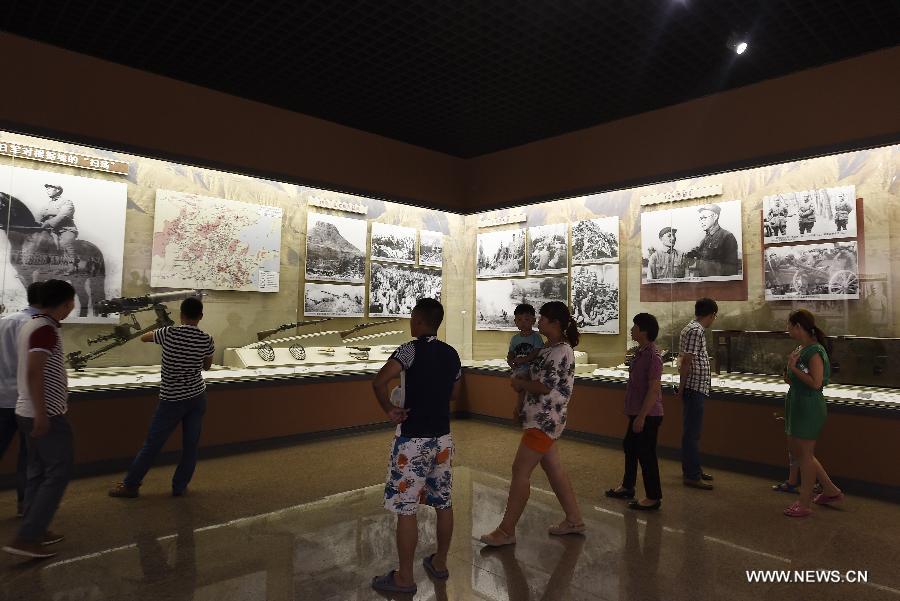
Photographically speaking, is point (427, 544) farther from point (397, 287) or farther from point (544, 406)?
point (397, 287)

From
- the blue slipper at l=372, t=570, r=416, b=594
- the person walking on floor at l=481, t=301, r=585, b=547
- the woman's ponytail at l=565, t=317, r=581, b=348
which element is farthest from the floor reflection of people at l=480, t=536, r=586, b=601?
the woman's ponytail at l=565, t=317, r=581, b=348

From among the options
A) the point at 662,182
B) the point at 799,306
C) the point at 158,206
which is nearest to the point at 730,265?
the point at 799,306

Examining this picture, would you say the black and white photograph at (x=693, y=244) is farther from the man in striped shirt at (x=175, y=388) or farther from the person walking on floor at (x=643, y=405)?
the man in striped shirt at (x=175, y=388)

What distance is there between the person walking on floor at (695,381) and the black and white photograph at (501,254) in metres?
3.34

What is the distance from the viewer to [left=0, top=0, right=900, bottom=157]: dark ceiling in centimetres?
464

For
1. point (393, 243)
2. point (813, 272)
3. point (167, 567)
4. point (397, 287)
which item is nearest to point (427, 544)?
point (167, 567)

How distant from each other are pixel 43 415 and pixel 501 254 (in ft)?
20.6

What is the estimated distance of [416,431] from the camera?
9.32 feet

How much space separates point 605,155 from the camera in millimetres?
7066

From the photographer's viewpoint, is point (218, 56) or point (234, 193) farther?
point (234, 193)

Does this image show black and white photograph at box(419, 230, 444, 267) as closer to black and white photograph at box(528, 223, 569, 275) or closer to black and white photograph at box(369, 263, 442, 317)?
black and white photograph at box(369, 263, 442, 317)

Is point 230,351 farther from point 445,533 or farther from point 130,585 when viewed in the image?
point 445,533

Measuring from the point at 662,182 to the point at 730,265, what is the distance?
49.3 inches

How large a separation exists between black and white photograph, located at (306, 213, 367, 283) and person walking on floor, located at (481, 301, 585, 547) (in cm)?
431
